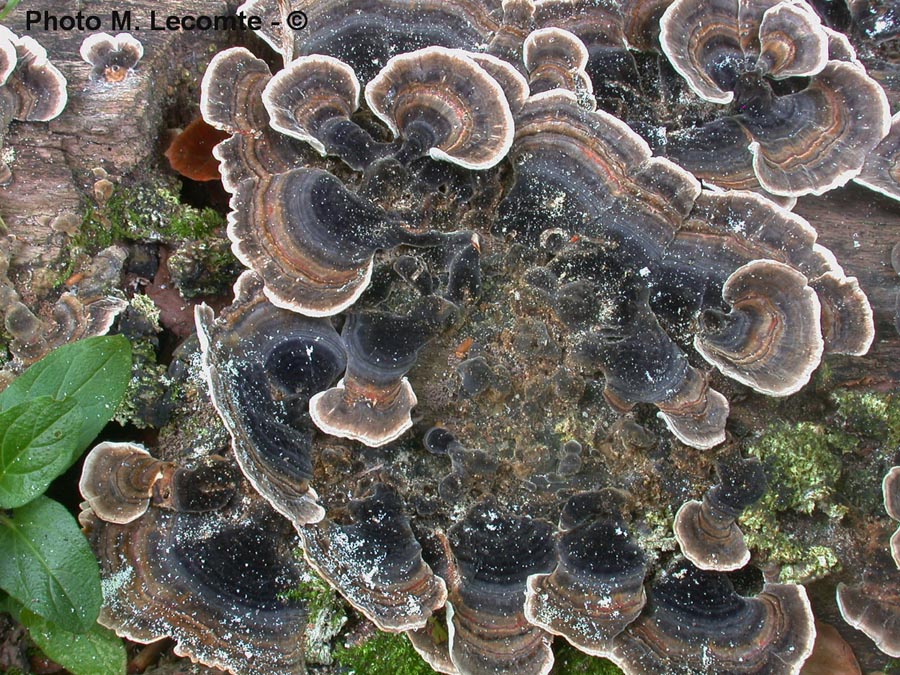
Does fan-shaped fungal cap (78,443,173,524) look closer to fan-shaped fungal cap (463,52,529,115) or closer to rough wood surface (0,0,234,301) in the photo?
rough wood surface (0,0,234,301)

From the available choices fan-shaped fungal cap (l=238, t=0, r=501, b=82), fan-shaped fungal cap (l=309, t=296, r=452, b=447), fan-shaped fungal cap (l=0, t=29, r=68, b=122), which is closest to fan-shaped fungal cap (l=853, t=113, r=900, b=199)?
fan-shaped fungal cap (l=238, t=0, r=501, b=82)

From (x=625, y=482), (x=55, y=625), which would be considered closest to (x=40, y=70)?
(x=55, y=625)

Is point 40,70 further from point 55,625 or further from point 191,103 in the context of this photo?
point 55,625

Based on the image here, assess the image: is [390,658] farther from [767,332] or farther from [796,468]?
[767,332]

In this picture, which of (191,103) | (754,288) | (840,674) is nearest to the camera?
(754,288)

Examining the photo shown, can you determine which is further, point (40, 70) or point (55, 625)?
point (40, 70)

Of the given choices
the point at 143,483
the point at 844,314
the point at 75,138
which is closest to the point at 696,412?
the point at 844,314
